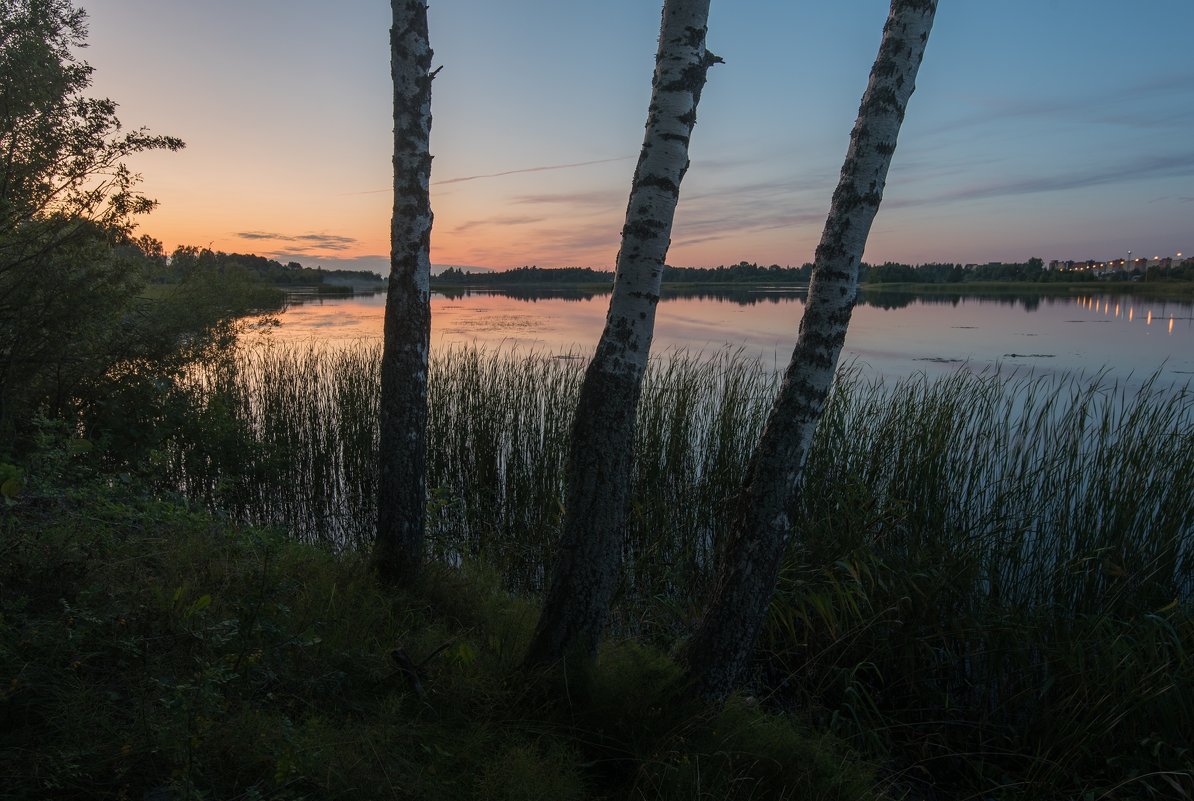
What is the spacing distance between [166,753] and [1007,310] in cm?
3488

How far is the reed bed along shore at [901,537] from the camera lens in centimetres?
321

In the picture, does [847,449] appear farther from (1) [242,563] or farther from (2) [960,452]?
(1) [242,563]

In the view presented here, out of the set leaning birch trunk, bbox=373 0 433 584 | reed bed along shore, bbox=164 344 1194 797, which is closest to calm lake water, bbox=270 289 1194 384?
reed bed along shore, bbox=164 344 1194 797

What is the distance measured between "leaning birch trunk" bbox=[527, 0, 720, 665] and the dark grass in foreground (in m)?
0.30

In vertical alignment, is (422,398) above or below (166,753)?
above

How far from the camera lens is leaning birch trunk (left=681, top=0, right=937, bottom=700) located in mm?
2627

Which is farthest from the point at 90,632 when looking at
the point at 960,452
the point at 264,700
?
the point at 960,452

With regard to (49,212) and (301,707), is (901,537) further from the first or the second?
(49,212)

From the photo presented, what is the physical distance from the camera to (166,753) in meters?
1.89

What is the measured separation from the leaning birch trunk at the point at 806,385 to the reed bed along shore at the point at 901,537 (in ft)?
2.78

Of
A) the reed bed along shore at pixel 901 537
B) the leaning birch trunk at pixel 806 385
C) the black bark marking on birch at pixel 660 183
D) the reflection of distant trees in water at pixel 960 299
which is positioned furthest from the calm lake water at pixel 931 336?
the black bark marking on birch at pixel 660 183

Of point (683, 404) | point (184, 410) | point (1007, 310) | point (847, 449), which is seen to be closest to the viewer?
point (847, 449)

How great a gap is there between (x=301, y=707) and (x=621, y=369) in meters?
1.79

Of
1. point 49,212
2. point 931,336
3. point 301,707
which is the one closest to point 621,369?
point 301,707
